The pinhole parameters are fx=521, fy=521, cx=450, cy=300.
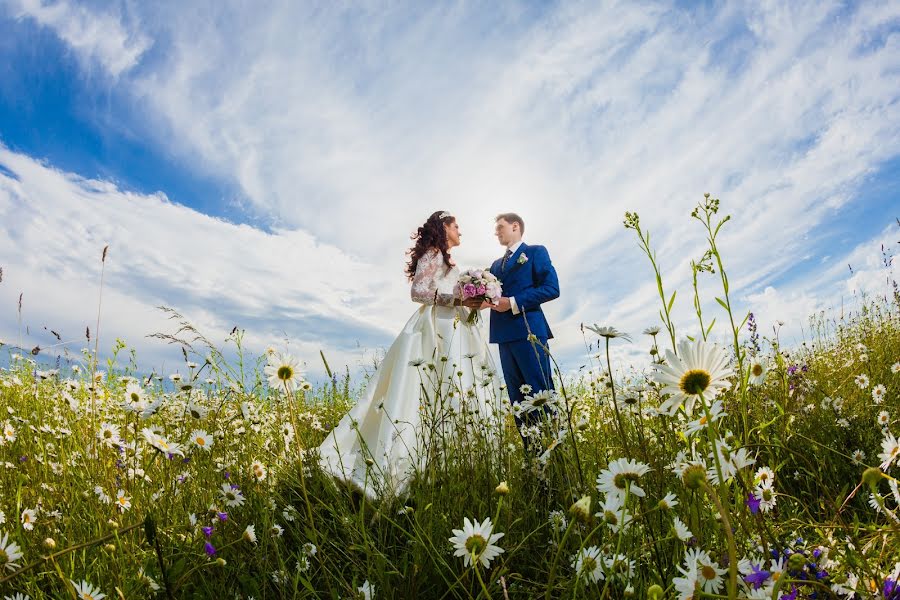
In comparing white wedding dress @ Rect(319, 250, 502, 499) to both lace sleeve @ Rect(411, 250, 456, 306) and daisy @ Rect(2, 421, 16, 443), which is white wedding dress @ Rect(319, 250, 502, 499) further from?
daisy @ Rect(2, 421, 16, 443)

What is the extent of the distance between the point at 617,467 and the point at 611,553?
33 cm

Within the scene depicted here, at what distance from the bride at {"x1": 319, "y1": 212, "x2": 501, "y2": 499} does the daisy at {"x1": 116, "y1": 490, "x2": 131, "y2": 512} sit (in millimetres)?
1378

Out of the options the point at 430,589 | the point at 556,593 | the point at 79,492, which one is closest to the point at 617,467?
the point at 556,593

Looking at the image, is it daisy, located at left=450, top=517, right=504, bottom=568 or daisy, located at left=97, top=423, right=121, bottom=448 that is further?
daisy, located at left=97, top=423, right=121, bottom=448

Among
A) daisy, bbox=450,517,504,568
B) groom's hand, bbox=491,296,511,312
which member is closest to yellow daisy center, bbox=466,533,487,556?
daisy, bbox=450,517,504,568

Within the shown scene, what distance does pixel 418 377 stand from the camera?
4141mm

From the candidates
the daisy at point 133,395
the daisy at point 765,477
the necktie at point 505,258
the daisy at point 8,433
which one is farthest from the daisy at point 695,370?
the necktie at point 505,258

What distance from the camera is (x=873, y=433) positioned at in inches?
118

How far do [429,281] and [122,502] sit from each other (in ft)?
9.92

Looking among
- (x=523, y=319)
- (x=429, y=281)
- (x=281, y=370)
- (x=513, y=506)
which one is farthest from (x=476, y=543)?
(x=523, y=319)

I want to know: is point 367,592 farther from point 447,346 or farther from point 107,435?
point 447,346

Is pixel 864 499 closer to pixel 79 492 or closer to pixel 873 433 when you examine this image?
pixel 873 433

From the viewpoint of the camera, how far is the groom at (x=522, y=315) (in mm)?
4734

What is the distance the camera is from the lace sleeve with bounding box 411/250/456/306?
4477 millimetres
